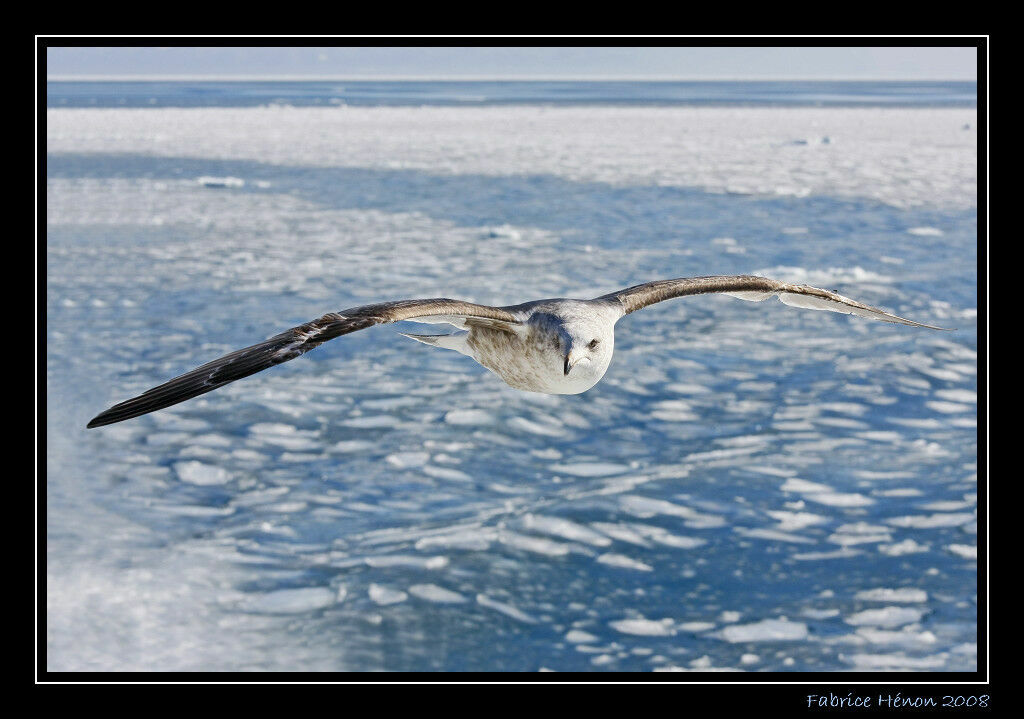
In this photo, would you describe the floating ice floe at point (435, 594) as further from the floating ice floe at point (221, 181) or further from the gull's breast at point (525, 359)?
the floating ice floe at point (221, 181)

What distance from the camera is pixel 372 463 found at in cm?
1748

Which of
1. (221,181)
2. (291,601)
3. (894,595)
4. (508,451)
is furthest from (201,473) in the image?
(221,181)

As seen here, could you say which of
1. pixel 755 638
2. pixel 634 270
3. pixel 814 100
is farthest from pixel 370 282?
pixel 814 100

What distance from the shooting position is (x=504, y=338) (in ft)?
21.9

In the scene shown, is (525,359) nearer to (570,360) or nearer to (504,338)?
(504,338)

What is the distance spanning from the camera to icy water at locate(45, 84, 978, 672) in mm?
14203

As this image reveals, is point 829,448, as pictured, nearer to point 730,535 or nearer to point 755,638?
point 730,535

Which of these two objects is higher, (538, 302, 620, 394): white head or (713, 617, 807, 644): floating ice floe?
(538, 302, 620, 394): white head

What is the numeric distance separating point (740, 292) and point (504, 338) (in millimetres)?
2297

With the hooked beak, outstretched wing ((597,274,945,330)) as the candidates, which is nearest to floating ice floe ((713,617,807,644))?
outstretched wing ((597,274,945,330))

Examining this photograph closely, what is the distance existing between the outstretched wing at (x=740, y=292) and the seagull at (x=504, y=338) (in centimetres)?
1

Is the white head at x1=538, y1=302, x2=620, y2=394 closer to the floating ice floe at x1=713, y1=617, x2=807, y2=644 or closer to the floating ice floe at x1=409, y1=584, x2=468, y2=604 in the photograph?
the floating ice floe at x1=409, y1=584, x2=468, y2=604
